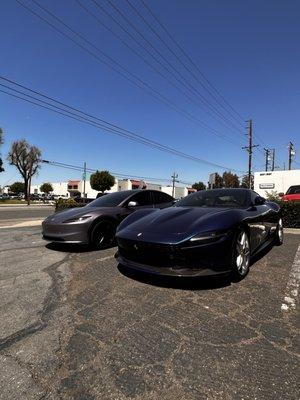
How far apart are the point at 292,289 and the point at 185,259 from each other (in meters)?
1.49

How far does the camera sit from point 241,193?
5.75 metres

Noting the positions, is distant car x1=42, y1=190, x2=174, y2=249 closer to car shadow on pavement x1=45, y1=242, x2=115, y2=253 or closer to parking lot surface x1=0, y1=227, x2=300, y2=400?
car shadow on pavement x1=45, y1=242, x2=115, y2=253

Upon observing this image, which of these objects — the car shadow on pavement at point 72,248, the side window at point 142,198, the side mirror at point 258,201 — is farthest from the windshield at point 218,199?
the car shadow on pavement at point 72,248

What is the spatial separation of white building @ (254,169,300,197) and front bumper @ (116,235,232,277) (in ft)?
57.9

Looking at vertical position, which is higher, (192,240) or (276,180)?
(276,180)

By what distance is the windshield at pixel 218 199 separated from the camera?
5.41 metres

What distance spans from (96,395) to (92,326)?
0.99 m

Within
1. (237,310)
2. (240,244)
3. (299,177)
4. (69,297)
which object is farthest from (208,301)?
(299,177)

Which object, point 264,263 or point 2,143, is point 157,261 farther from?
point 2,143

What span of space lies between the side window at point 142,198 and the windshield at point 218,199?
180 cm

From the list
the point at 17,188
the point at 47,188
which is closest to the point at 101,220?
the point at 47,188

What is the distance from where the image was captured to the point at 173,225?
13.9 feet

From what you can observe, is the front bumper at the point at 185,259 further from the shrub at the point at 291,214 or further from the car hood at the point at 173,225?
the shrub at the point at 291,214

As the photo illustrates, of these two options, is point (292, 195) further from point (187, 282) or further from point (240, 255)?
point (187, 282)
